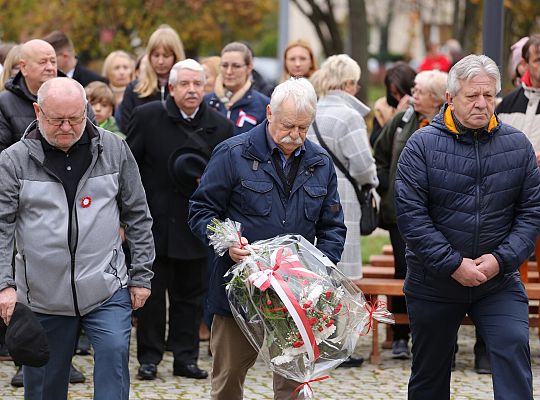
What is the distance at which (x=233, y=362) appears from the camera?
6.43 meters

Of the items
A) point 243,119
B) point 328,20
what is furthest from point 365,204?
point 328,20

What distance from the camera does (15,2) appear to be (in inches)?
1067

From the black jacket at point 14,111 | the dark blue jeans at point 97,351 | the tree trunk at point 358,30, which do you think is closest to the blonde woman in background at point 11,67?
the black jacket at point 14,111

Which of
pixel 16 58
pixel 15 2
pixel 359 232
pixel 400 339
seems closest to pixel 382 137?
pixel 359 232

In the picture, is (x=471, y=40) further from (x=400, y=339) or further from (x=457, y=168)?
(x=457, y=168)

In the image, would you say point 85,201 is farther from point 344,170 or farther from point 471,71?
point 344,170

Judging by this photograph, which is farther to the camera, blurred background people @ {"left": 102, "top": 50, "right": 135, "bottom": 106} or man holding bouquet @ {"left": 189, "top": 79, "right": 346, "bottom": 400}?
blurred background people @ {"left": 102, "top": 50, "right": 135, "bottom": 106}

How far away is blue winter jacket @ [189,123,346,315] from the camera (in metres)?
6.31

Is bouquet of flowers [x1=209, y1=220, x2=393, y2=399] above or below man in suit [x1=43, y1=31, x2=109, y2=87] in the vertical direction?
below

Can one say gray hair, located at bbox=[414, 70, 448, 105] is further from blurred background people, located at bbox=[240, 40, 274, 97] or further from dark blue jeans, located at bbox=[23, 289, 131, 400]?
dark blue jeans, located at bbox=[23, 289, 131, 400]

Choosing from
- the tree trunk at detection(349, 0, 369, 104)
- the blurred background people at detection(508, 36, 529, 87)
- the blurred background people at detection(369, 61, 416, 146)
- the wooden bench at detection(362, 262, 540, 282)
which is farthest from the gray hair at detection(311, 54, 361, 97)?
the tree trunk at detection(349, 0, 369, 104)

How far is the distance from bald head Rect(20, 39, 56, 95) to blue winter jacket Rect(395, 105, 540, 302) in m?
2.66

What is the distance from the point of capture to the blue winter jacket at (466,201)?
6273mm

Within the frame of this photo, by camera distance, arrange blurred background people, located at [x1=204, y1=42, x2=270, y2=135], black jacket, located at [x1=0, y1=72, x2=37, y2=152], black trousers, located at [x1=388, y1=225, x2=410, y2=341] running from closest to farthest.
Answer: black jacket, located at [x1=0, y1=72, x2=37, y2=152], black trousers, located at [x1=388, y1=225, x2=410, y2=341], blurred background people, located at [x1=204, y1=42, x2=270, y2=135]
